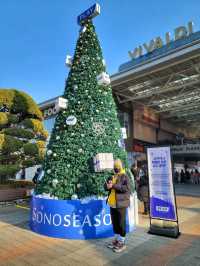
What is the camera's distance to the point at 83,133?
5.77 meters

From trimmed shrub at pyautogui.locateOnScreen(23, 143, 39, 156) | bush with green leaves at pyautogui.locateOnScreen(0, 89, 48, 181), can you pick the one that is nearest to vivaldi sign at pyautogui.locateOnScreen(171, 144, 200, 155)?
bush with green leaves at pyautogui.locateOnScreen(0, 89, 48, 181)

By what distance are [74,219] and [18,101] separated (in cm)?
737

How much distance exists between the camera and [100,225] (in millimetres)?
5020

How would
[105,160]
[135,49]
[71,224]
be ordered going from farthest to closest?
[135,49], [105,160], [71,224]

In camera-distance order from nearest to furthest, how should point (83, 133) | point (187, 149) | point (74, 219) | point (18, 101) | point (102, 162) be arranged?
1. point (74, 219)
2. point (102, 162)
3. point (83, 133)
4. point (18, 101)
5. point (187, 149)

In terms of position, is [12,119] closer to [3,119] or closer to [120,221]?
[3,119]

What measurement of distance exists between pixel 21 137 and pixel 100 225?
270 inches

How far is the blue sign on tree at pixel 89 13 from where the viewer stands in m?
6.62

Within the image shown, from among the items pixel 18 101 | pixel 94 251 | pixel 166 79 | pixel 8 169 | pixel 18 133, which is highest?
pixel 166 79

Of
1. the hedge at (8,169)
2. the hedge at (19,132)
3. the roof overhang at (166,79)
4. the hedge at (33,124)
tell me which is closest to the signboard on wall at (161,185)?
the hedge at (8,169)

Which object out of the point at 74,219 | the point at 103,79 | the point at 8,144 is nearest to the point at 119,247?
the point at 74,219

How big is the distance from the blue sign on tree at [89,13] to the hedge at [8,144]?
17.5ft

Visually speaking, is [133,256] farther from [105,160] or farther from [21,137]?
[21,137]

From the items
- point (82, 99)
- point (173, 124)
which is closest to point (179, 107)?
point (173, 124)
